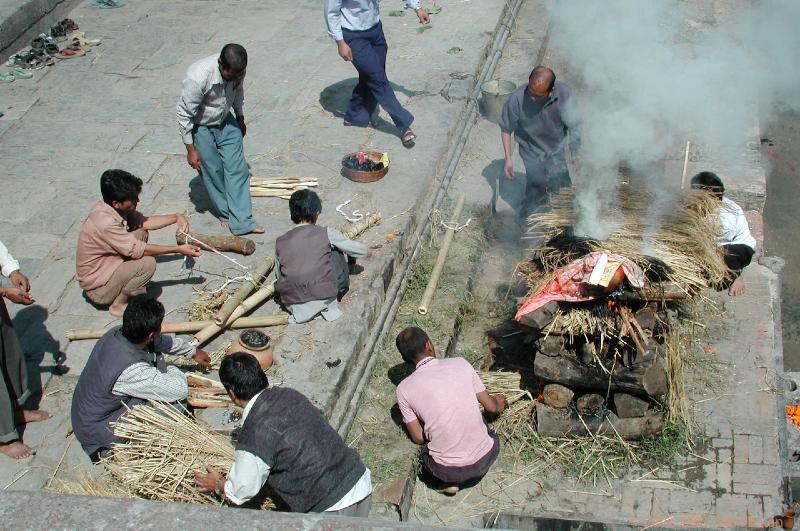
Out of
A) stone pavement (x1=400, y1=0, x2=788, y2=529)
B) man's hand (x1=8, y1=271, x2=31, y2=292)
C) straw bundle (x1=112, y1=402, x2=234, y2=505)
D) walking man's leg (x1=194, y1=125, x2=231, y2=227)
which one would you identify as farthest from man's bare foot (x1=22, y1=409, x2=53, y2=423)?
stone pavement (x1=400, y1=0, x2=788, y2=529)

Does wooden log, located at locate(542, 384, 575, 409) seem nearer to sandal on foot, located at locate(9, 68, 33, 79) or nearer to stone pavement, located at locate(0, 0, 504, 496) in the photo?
stone pavement, located at locate(0, 0, 504, 496)

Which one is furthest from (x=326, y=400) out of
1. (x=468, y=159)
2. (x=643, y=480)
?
(x=468, y=159)

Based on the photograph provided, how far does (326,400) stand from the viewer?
20.3 ft

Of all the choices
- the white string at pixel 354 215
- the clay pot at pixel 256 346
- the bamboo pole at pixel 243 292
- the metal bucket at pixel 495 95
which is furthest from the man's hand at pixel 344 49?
the clay pot at pixel 256 346

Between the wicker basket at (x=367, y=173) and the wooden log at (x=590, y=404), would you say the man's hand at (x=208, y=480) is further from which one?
the wicker basket at (x=367, y=173)

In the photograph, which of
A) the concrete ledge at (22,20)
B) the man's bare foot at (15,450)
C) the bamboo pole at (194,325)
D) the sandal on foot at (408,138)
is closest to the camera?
the man's bare foot at (15,450)

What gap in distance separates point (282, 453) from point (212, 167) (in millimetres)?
3890

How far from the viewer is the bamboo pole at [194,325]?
6676 mm

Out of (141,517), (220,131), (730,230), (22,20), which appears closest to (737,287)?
(730,230)

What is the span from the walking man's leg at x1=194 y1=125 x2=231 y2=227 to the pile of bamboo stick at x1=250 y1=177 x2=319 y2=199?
57 centimetres

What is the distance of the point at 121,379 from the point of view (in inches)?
209

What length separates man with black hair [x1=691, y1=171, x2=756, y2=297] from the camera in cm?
716

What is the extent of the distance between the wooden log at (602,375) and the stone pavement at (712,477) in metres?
0.67

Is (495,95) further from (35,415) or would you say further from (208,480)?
(208,480)
